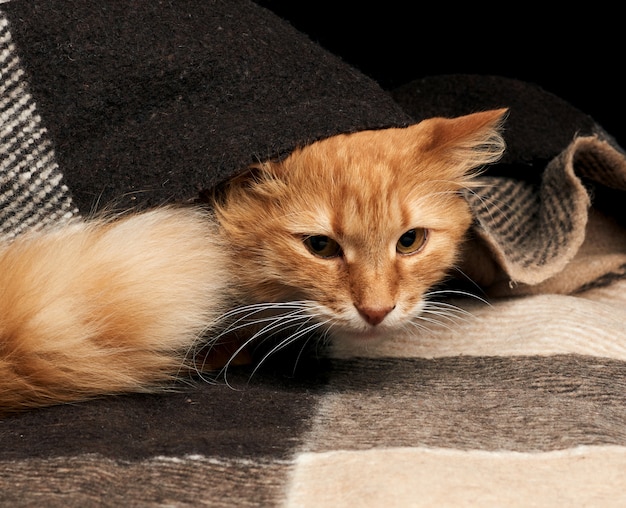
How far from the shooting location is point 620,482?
0.84 m

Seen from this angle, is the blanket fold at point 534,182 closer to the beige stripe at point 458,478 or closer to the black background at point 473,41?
the black background at point 473,41

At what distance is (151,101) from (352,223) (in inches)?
14.5

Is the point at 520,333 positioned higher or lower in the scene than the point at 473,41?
lower

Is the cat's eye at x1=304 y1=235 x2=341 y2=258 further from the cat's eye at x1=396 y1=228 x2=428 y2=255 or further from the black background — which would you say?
the black background

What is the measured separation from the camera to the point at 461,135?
1.19m

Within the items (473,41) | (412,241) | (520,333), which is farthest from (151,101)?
(473,41)

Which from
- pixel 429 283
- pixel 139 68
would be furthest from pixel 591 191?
pixel 139 68

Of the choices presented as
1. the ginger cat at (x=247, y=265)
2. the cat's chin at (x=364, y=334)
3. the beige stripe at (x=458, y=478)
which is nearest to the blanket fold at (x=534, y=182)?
the ginger cat at (x=247, y=265)

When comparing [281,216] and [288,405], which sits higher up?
[281,216]

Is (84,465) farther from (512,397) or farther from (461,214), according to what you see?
(461,214)

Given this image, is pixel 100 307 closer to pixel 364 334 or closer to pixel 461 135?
pixel 364 334

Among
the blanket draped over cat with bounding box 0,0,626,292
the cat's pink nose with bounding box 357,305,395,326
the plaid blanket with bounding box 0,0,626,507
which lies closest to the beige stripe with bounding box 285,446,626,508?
the plaid blanket with bounding box 0,0,626,507

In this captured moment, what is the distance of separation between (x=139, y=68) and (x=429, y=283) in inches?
22.4

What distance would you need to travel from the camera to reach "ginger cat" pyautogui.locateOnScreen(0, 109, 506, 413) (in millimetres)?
979
